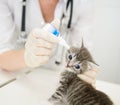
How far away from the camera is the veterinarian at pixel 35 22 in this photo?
0.88m

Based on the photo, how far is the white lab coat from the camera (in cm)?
92

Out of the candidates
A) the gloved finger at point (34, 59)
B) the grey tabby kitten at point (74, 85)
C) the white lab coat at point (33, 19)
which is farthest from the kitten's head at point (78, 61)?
the white lab coat at point (33, 19)

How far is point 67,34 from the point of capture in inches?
36.9

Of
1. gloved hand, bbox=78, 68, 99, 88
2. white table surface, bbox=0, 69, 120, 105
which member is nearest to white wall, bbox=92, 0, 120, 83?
white table surface, bbox=0, 69, 120, 105

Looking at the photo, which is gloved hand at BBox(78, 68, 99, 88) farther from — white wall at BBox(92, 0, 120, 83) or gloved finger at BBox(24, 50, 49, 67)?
white wall at BBox(92, 0, 120, 83)

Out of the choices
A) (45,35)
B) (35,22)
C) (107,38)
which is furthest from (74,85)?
(107,38)

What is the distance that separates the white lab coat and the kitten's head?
0.25 meters

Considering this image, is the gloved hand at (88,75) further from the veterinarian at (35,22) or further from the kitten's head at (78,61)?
the veterinarian at (35,22)

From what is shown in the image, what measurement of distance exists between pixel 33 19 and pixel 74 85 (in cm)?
42

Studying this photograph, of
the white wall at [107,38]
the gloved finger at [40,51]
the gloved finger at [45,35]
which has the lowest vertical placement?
the white wall at [107,38]

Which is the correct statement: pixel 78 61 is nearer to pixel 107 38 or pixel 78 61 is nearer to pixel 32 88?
pixel 32 88

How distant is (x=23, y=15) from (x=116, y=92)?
464 millimetres

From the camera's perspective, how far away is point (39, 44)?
A: 709 millimetres

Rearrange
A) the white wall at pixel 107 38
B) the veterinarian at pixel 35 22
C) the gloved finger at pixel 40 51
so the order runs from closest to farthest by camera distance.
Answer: the gloved finger at pixel 40 51 → the veterinarian at pixel 35 22 → the white wall at pixel 107 38
